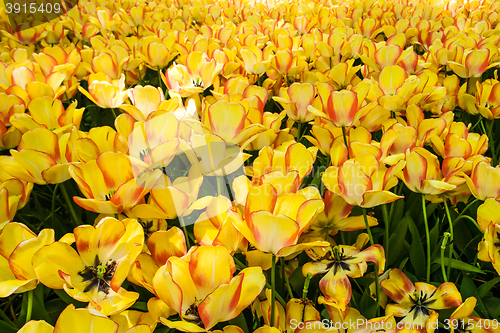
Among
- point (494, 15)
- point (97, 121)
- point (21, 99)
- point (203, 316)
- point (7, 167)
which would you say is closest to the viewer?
point (203, 316)

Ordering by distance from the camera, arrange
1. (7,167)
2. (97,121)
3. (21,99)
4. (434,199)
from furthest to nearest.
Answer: (97,121), (21,99), (434,199), (7,167)

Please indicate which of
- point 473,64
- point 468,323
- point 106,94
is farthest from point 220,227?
point 473,64

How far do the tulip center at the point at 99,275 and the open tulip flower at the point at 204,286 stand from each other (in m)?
0.13

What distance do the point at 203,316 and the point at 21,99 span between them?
35.7 inches

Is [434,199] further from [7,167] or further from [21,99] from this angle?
[21,99]

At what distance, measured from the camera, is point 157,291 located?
0.52 m

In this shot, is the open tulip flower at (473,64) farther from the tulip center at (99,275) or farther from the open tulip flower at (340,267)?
the tulip center at (99,275)

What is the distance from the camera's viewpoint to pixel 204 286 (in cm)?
54

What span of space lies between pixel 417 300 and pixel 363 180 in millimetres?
269

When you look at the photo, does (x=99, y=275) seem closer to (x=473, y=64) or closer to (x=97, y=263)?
(x=97, y=263)

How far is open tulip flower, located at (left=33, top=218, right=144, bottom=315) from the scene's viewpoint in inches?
21.4

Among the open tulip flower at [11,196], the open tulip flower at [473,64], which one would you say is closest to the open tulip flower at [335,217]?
the open tulip flower at [11,196]

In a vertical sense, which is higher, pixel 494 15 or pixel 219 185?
pixel 494 15

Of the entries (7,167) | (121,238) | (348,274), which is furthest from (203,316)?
(7,167)
